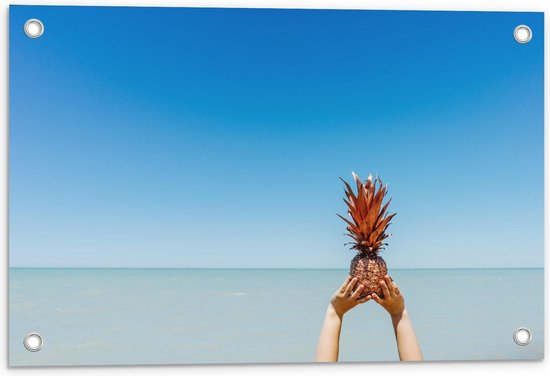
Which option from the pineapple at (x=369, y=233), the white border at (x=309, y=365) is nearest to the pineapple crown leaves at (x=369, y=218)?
the pineapple at (x=369, y=233)

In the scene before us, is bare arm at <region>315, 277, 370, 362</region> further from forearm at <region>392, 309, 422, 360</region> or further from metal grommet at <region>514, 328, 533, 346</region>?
metal grommet at <region>514, 328, 533, 346</region>

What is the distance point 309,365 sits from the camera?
131 inches

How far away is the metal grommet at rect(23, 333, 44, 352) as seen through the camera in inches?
127

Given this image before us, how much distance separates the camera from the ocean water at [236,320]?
10.7ft

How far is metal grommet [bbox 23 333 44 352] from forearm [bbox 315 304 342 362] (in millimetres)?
1339

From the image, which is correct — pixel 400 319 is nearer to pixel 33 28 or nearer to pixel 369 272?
pixel 369 272

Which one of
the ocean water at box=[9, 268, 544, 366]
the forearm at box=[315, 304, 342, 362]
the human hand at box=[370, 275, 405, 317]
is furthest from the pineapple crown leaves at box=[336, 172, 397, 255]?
the ocean water at box=[9, 268, 544, 366]

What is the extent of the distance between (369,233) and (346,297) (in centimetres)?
30

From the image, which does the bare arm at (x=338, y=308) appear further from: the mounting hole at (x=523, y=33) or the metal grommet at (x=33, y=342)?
A: the mounting hole at (x=523, y=33)

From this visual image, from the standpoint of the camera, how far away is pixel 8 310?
317cm

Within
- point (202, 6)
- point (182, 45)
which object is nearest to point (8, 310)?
point (182, 45)

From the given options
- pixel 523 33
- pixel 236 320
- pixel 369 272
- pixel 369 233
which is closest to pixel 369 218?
pixel 369 233

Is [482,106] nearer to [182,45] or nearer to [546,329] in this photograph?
[546,329]

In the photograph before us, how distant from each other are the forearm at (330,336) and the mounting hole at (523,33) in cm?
166
